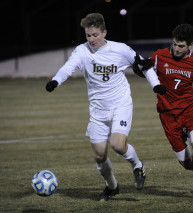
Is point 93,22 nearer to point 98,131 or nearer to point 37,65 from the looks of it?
point 98,131

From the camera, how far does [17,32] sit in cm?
4112

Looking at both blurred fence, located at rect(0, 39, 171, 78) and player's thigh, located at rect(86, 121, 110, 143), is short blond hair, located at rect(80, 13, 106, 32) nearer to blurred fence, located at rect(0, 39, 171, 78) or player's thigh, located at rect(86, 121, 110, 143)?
player's thigh, located at rect(86, 121, 110, 143)

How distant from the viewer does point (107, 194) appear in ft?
23.7

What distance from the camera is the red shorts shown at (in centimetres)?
716

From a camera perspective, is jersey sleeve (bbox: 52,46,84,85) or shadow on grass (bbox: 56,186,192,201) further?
shadow on grass (bbox: 56,186,192,201)

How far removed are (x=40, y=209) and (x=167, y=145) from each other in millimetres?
5035

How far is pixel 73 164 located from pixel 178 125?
2.96m

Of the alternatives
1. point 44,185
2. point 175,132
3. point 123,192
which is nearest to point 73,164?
point 123,192

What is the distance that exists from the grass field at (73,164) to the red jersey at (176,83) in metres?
1.15

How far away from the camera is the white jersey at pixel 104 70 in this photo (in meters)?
6.98

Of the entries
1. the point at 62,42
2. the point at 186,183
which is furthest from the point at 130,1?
the point at 186,183

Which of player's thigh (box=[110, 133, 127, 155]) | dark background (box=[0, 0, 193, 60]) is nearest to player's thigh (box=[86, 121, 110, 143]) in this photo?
player's thigh (box=[110, 133, 127, 155])

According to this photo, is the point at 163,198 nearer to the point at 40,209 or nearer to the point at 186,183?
the point at 186,183

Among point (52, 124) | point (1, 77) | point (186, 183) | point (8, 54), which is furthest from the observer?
point (8, 54)
